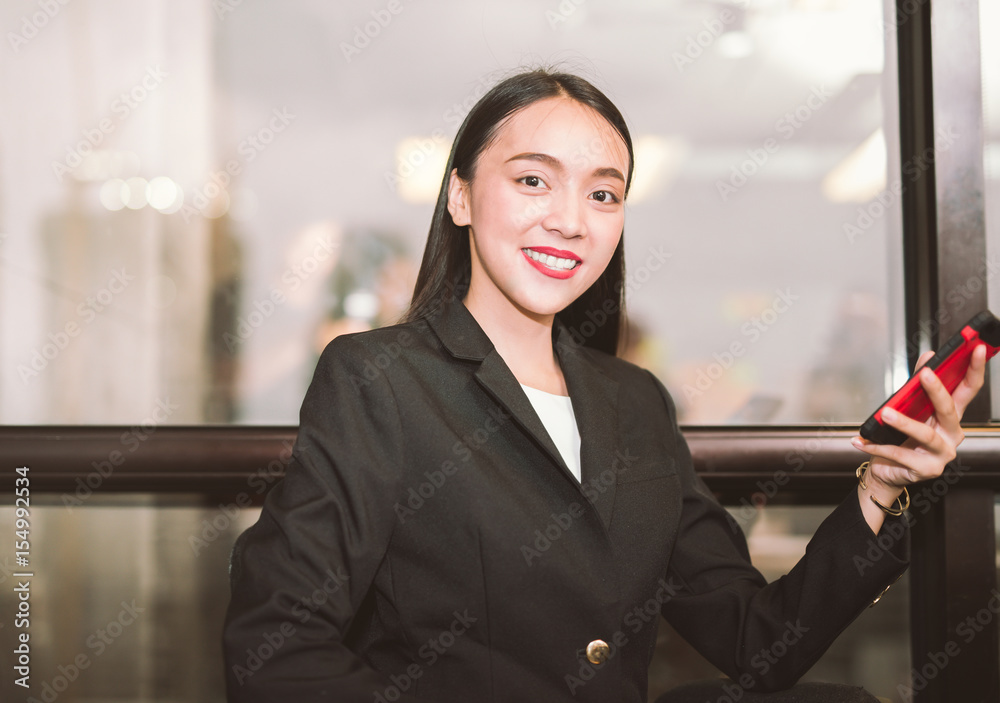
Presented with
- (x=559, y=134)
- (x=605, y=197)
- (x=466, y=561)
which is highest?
(x=559, y=134)

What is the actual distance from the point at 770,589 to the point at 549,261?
72 centimetres

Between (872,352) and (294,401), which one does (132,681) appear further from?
(872,352)

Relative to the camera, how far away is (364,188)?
200 centimetres

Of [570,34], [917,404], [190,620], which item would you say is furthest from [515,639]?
[570,34]

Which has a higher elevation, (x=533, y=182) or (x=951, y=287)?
(x=533, y=182)

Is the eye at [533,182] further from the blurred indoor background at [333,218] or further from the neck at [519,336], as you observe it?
the blurred indoor background at [333,218]

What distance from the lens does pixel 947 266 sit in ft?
5.88

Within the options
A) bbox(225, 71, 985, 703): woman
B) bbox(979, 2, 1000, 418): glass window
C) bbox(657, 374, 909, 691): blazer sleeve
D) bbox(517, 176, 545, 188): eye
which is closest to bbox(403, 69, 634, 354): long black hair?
bbox(225, 71, 985, 703): woman

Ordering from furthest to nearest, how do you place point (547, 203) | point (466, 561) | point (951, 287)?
point (951, 287) < point (547, 203) < point (466, 561)

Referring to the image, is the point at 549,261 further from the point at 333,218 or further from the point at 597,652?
the point at 333,218

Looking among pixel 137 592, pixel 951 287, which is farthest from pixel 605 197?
pixel 137 592

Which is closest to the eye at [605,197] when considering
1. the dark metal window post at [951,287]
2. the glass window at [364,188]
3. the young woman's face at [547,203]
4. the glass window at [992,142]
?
Result: the young woman's face at [547,203]

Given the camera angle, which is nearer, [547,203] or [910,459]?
[910,459]

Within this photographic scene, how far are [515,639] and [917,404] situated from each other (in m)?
0.70
